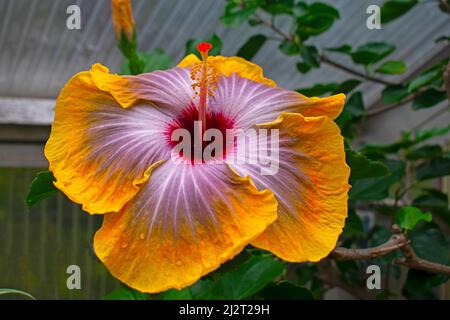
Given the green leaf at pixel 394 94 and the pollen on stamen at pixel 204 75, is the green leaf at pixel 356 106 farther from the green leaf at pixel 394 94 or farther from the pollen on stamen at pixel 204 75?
the pollen on stamen at pixel 204 75

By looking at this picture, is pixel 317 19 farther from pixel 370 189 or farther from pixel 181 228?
pixel 181 228

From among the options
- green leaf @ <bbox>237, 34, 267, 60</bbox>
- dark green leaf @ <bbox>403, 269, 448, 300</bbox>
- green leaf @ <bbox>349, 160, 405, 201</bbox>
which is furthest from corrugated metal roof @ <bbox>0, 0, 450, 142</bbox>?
dark green leaf @ <bbox>403, 269, 448, 300</bbox>

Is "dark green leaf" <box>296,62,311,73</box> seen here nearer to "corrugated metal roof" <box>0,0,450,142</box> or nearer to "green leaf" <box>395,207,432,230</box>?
"corrugated metal roof" <box>0,0,450,142</box>

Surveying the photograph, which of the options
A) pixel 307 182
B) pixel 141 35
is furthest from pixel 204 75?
pixel 141 35

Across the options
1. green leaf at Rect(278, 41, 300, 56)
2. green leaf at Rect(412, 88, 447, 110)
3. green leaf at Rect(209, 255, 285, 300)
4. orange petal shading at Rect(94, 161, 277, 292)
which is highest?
green leaf at Rect(278, 41, 300, 56)

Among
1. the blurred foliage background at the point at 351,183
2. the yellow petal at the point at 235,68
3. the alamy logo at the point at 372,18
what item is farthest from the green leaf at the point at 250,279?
the alamy logo at the point at 372,18
